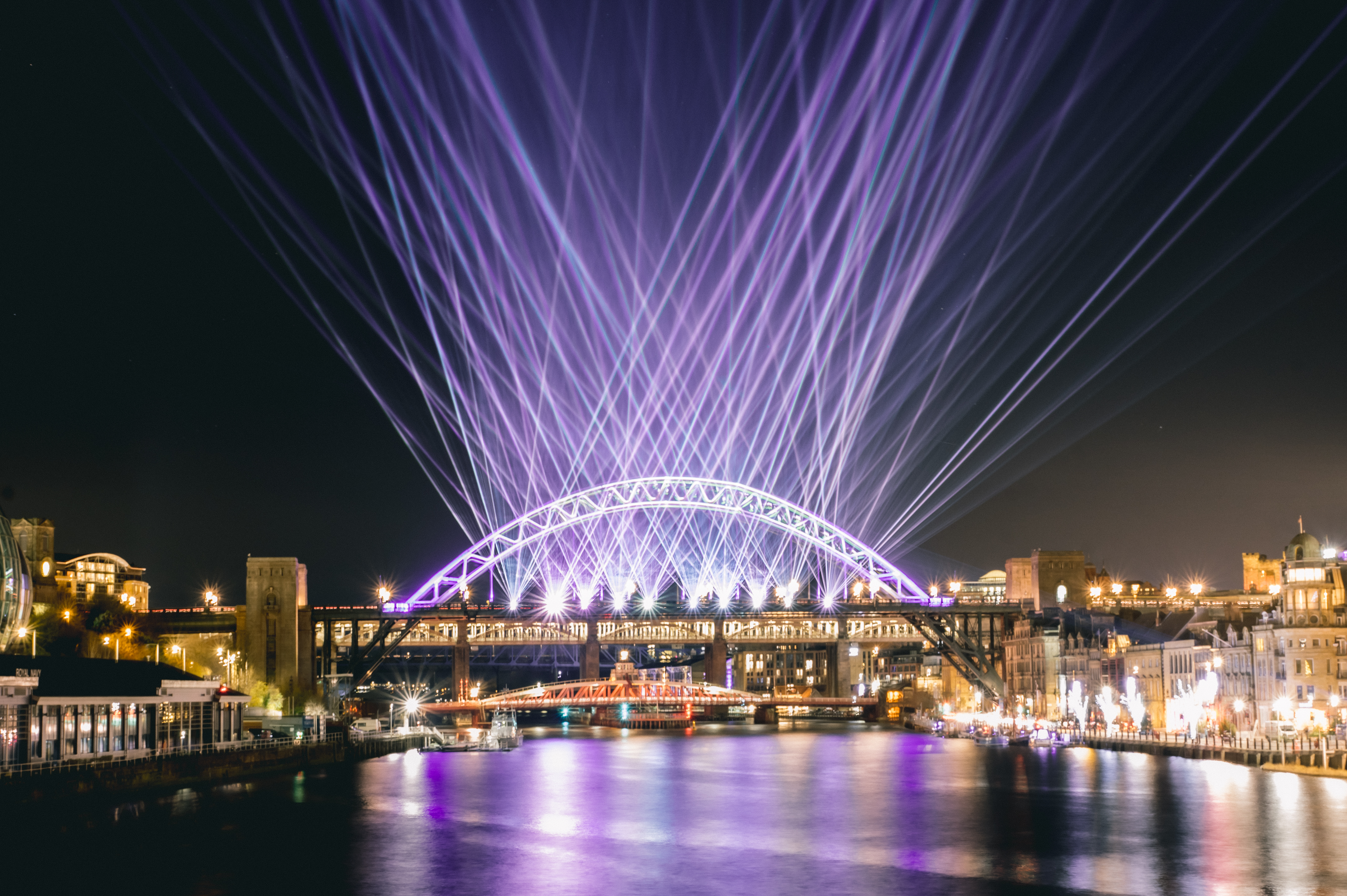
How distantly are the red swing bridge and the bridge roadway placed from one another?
14.7 feet

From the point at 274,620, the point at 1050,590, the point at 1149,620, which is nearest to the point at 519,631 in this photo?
the point at 274,620

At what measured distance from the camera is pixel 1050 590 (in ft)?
400

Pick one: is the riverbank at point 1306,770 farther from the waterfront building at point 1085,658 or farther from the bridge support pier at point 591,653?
the bridge support pier at point 591,653

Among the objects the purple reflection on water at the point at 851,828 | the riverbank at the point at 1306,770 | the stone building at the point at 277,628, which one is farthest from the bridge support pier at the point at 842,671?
the riverbank at the point at 1306,770

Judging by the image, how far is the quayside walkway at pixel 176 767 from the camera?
47031 mm

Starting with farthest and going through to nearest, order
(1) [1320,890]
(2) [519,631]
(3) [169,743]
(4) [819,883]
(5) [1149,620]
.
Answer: (2) [519,631]
(5) [1149,620]
(3) [169,743]
(4) [819,883]
(1) [1320,890]

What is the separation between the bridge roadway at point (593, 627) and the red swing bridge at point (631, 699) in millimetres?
4492

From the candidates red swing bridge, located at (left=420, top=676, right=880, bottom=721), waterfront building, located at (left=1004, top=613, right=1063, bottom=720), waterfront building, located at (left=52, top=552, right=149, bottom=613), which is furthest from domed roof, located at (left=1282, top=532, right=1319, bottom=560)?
waterfront building, located at (left=52, top=552, right=149, bottom=613)

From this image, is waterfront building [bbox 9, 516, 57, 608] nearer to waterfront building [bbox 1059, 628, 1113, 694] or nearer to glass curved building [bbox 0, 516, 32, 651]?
glass curved building [bbox 0, 516, 32, 651]

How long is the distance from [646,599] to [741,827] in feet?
209

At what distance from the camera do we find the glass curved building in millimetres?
56469

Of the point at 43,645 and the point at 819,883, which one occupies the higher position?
the point at 43,645

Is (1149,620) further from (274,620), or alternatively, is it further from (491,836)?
(491,836)

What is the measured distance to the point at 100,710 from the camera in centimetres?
5706
